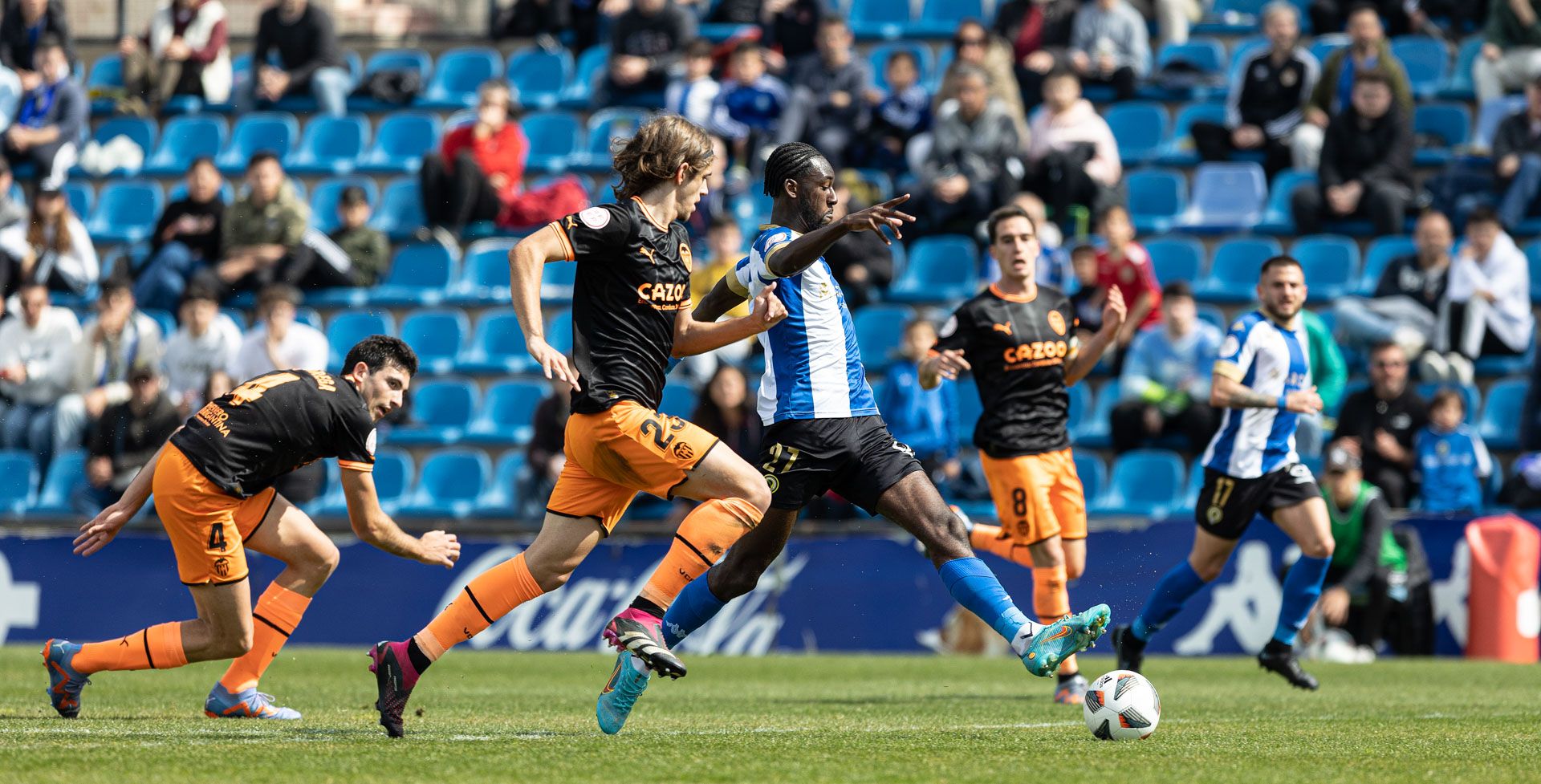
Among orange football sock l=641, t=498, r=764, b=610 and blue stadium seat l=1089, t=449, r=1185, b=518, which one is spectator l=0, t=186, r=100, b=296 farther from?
orange football sock l=641, t=498, r=764, b=610

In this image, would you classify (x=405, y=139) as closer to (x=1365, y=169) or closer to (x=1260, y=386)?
(x=1365, y=169)

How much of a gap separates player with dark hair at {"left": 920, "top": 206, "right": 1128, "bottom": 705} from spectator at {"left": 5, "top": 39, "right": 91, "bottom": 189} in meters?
13.2

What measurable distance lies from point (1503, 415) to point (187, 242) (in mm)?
11744

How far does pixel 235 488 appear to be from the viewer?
7.15m

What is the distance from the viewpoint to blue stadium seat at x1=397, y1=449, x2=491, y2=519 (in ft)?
52.4

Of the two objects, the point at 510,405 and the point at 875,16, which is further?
the point at 875,16

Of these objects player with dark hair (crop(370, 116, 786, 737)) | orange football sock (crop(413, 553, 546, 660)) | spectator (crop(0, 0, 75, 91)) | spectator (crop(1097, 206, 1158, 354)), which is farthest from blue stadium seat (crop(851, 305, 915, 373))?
spectator (crop(0, 0, 75, 91))

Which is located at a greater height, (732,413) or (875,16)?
(875,16)

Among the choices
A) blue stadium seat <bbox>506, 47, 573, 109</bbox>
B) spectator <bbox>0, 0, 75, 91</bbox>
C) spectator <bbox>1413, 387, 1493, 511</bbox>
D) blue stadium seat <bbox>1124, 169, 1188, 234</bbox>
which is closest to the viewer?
spectator <bbox>1413, 387, 1493, 511</bbox>

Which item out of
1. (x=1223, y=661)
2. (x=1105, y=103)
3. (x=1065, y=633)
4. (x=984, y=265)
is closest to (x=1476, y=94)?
(x=1105, y=103)

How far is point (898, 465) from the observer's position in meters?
7.07

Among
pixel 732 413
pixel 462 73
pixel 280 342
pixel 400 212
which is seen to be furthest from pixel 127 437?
pixel 462 73

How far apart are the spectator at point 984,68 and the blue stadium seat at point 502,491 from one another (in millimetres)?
4964

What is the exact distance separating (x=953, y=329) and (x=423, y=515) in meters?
7.29
